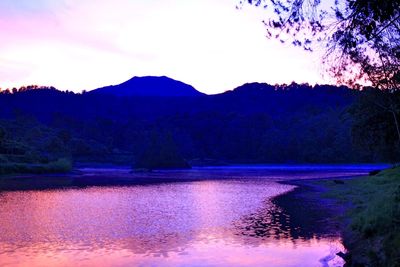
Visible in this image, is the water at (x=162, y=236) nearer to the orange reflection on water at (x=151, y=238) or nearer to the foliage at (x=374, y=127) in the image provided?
the orange reflection on water at (x=151, y=238)

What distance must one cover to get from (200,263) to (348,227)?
38.0ft

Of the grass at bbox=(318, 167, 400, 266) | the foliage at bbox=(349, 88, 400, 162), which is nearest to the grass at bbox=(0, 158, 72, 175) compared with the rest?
the foliage at bbox=(349, 88, 400, 162)

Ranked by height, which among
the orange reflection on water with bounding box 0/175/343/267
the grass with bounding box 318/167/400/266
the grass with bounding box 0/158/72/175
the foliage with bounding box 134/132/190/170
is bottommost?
the orange reflection on water with bounding box 0/175/343/267

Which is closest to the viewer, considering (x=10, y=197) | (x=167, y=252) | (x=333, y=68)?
(x=333, y=68)

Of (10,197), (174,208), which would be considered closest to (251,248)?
(174,208)

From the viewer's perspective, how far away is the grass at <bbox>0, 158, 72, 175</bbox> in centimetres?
11169

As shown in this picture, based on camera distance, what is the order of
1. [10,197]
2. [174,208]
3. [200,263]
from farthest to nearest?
[10,197] → [174,208] → [200,263]

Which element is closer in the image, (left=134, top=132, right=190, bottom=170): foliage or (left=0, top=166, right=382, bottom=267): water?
(left=0, top=166, right=382, bottom=267): water

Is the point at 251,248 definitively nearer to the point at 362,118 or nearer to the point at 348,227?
the point at 348,227

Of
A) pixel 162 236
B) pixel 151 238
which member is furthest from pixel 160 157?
pixel 151 238

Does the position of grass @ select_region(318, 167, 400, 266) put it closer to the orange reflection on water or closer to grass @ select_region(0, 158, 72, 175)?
the orange reflection on water

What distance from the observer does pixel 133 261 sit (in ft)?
75.4

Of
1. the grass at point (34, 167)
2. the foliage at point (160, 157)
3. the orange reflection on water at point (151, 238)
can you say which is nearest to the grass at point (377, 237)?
the orange reflection on water at point (151, 238)

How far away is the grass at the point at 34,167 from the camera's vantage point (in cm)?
11169
